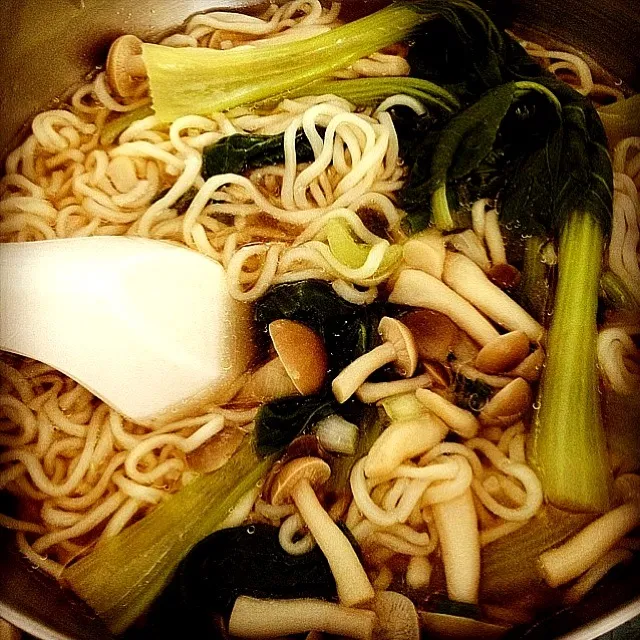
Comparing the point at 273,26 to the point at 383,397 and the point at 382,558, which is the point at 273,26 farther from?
the point at 382,558

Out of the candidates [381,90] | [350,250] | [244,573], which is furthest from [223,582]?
[381,90]

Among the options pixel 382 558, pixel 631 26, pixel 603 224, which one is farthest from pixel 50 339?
pixel 631 26

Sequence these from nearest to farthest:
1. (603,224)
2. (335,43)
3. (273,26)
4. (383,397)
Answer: (383,397)
(603,224)
(335,43)
(273,26)

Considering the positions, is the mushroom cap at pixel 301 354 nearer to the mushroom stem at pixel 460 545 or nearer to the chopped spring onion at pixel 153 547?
the chopped spring onion at pixel 153 547

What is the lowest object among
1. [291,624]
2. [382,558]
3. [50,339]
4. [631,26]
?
[291,624]

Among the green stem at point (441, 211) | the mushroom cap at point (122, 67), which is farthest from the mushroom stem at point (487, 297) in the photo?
the mushroom cap at point (122, 67)

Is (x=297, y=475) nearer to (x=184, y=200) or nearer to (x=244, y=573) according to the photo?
(x=244, y=573)

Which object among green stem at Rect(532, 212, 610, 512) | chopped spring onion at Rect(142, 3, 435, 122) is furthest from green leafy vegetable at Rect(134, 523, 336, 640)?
chopped spring onion at Rect(142, 3, 435, 122)
